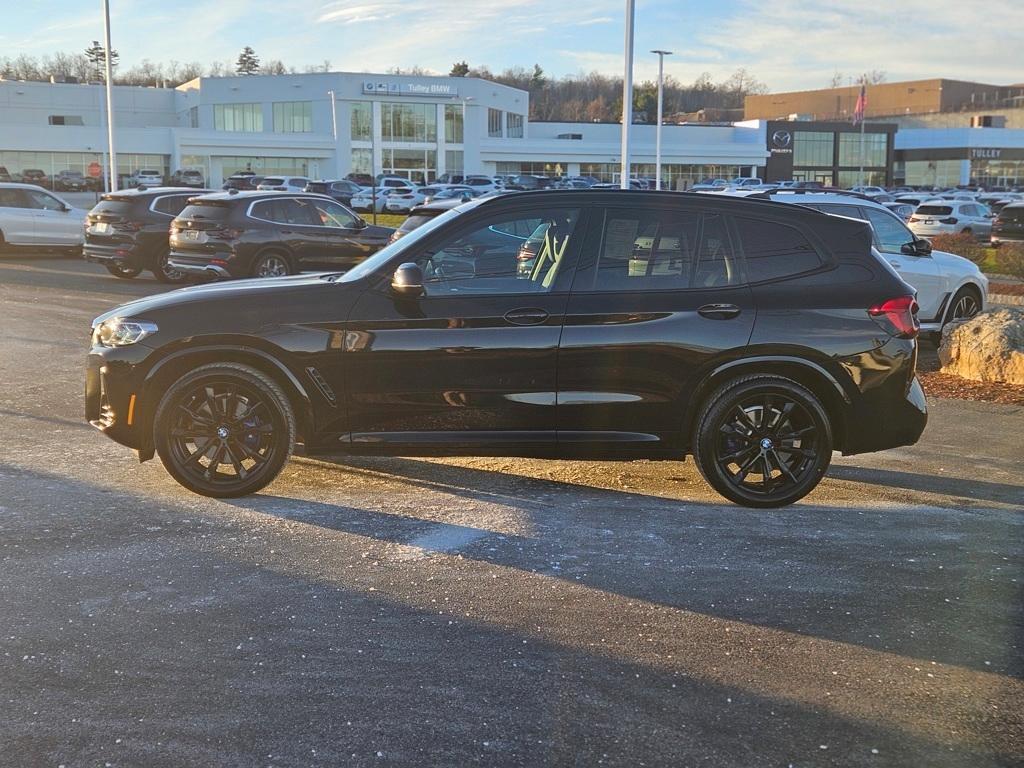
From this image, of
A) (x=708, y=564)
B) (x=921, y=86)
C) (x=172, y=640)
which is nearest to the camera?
(x=172, y=640)

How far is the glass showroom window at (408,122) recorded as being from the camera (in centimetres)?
8925

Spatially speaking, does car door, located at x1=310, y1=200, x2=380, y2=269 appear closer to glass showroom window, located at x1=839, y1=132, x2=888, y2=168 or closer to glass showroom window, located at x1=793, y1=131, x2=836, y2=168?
glass showroom window, located at x1=793, y1=131, x2=836, y2=168

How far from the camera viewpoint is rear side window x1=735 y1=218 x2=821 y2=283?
6055 mm

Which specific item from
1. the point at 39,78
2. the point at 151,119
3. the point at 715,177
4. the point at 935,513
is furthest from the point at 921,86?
the point at 935,513

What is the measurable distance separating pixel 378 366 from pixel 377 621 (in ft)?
6.17

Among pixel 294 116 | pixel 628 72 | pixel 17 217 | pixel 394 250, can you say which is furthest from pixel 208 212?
pixel 294 116

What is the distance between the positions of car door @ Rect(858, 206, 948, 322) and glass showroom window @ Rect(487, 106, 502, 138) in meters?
84.3

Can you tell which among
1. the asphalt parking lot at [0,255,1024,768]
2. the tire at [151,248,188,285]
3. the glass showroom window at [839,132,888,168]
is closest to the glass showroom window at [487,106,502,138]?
the glass showroom window at [839,132,888,168]

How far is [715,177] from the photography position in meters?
102

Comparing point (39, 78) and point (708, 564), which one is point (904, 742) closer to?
point (708, 564)

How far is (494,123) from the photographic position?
95.8 metres

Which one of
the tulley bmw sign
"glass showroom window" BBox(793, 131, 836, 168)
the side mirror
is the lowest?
the side mirror

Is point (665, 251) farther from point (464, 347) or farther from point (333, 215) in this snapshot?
point (333, 215)

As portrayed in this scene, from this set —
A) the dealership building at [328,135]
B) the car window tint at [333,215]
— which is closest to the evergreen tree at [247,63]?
the dealership building at [328,135]
